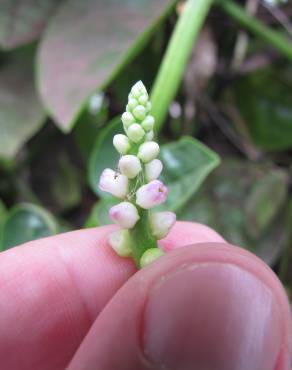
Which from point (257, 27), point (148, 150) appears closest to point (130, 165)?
point (148, 150)

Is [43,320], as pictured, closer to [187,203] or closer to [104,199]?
[104,199]

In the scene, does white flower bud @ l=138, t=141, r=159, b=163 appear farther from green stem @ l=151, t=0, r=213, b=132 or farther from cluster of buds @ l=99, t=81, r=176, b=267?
green stem @ l=151, t=0, r=213, b=132

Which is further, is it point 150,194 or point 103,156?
point 103,156

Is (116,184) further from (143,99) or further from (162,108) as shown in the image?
(162,108)

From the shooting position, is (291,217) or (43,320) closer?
(43,320)

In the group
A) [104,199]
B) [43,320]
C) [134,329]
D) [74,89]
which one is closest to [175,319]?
[134,329]

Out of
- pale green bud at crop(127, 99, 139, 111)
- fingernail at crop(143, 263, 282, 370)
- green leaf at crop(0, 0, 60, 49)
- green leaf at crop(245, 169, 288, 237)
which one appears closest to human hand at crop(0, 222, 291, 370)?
fingernail at crop(143, 263, 282, 370)
